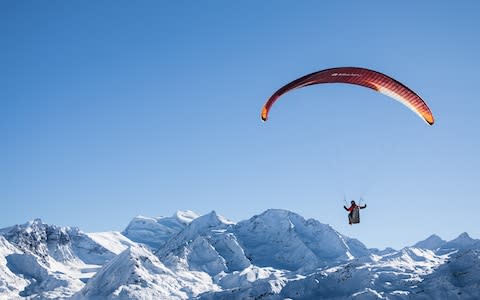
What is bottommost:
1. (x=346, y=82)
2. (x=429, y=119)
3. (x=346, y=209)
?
(x=346, y=209)

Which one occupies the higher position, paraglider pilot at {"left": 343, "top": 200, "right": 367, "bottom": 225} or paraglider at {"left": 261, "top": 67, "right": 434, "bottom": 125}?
paraglider at {"left": 261, "top": 67, "right": 434, "bottom": 125}

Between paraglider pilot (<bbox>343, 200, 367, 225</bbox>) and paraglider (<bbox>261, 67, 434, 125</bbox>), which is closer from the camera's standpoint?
paraglider (<bbox>261, 67, 434, 125</bbox>)

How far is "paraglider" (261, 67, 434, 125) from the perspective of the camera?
42375 millimetres

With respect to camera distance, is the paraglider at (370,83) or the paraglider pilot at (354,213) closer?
the paraglider at (370,83)

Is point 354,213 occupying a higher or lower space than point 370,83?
lower

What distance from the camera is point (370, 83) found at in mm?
43969

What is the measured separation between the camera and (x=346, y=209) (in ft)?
146

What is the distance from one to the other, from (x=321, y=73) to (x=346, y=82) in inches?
128

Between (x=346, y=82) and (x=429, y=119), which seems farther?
(x=346, y=82)

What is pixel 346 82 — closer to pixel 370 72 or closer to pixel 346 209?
pixel 370 72

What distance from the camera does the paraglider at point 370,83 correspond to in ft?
139

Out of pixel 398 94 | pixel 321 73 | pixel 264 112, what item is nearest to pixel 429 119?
pixel 398 94

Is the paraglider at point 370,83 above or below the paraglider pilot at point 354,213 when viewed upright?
above

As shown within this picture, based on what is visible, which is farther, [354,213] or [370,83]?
[354,213]
